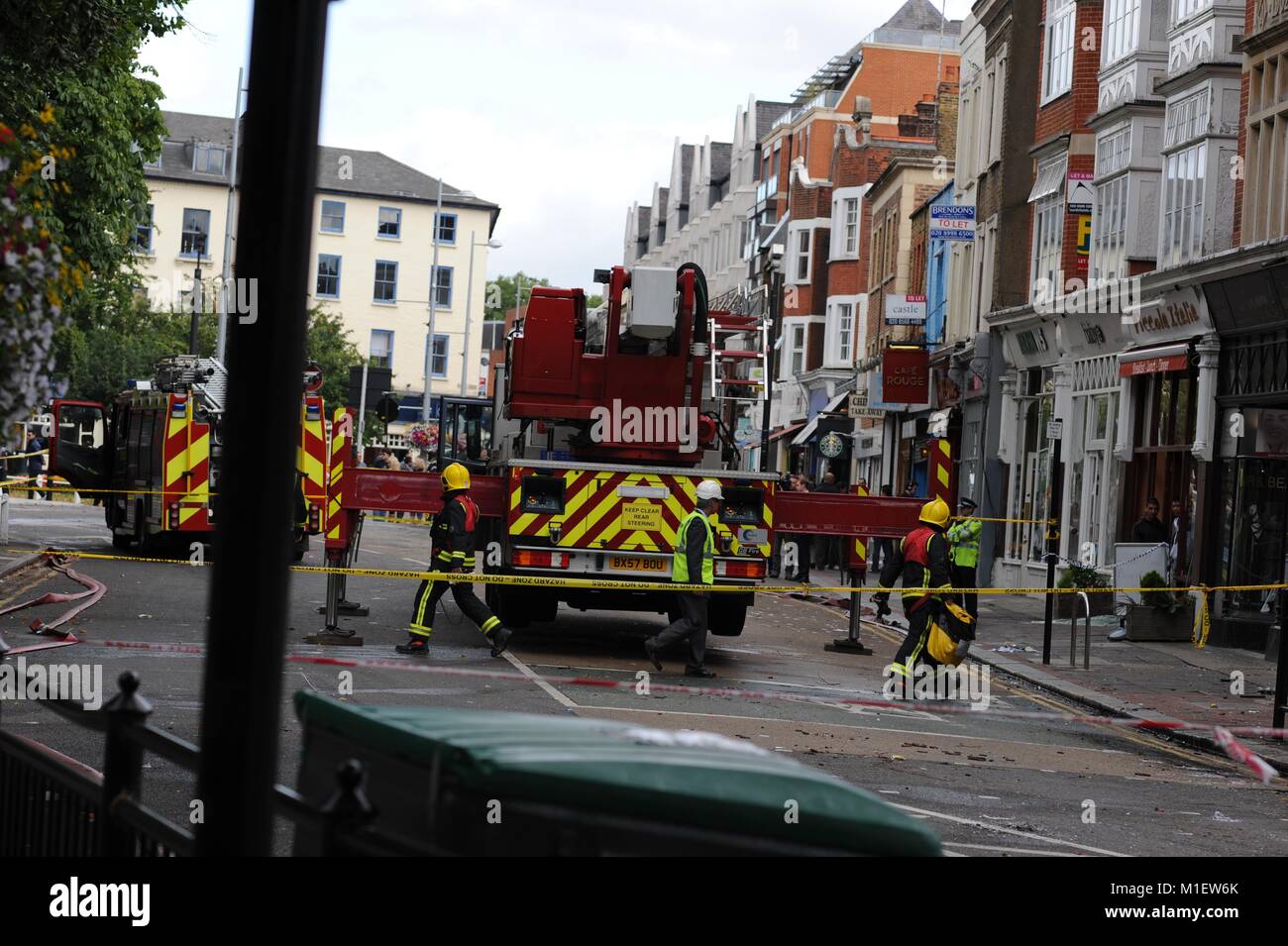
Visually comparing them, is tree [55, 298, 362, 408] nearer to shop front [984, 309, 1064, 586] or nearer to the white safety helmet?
shop front [984, 309, 1064, 586]

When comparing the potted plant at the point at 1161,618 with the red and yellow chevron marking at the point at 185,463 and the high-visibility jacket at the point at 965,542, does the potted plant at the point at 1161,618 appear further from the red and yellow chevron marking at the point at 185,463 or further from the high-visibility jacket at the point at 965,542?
the red and yellow chevron marking at the point at 185,463

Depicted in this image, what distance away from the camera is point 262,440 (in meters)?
3.20

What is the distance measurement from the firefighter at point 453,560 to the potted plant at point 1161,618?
9995 millimetres

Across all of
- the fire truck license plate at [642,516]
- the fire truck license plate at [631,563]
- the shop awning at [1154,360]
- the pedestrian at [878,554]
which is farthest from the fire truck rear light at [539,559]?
the pedestrian at [878,554]

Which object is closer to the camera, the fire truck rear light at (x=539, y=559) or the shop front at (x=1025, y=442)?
the fire truck rear light at (x=539, y=559)

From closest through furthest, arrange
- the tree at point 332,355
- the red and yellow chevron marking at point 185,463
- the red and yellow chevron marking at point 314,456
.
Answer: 1. the red and yellow chevron marking at point 185,463
2. the red and yellow chevron marking at point 314,456
3. the tree at point 332,355

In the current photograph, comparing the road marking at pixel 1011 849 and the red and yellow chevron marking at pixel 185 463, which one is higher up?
the red and yellow chevron marking at pixel 185 463

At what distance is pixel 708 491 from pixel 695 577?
82cm

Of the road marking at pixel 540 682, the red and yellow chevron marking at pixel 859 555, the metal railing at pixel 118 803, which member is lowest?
the road marking at pixel 540 682

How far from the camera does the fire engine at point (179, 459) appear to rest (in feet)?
83.6

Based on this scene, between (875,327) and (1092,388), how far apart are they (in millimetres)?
23717
